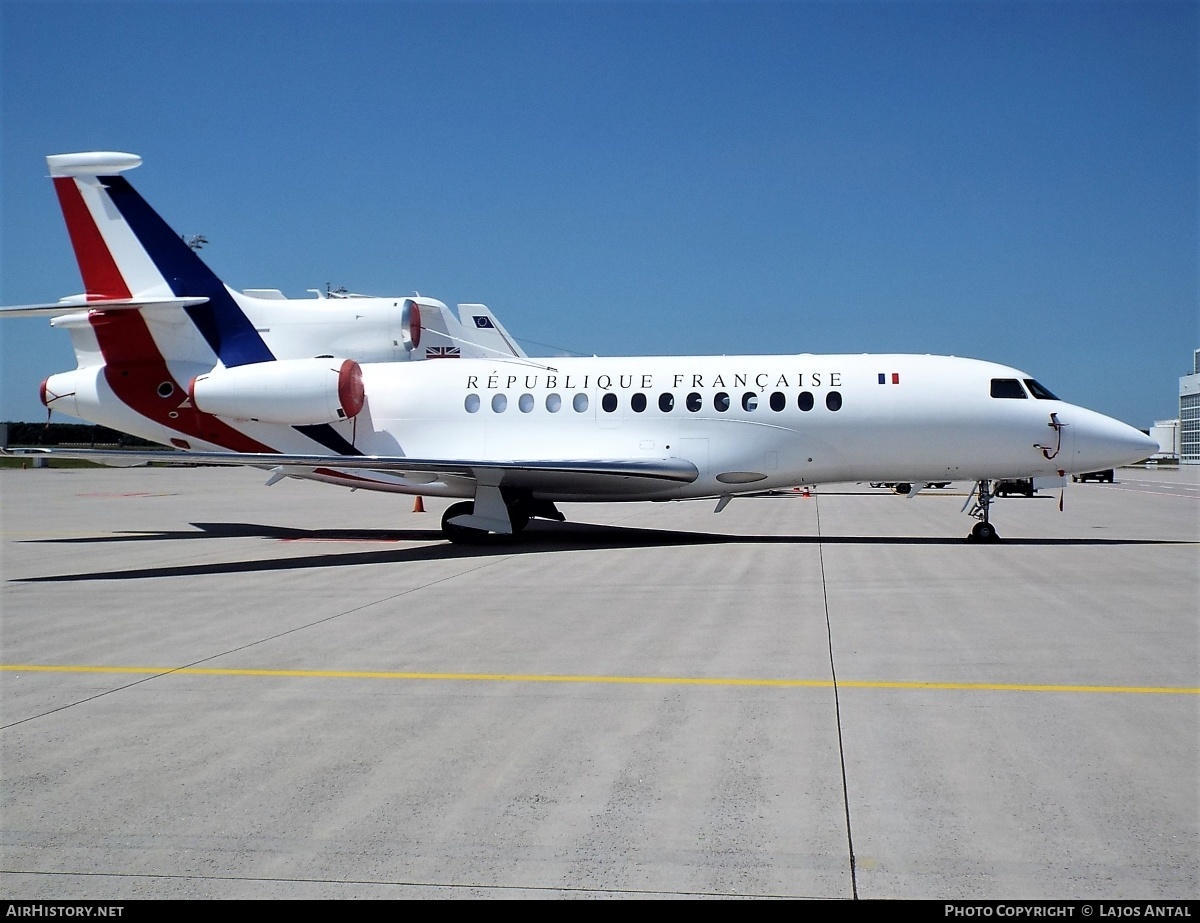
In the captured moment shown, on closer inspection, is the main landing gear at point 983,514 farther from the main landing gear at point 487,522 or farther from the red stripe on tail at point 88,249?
the red stripe on tail at point 88,249

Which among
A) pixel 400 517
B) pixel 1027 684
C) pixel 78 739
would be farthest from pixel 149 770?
pixel 400 517

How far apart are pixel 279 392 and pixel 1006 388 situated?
1300cm

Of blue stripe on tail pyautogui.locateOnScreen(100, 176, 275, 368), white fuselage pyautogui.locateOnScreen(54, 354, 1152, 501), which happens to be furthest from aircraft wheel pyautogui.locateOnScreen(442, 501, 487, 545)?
blue stripe on tail pyautogui.locateOnScreen(100, 176, 275, 368)

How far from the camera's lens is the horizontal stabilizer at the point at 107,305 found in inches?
628

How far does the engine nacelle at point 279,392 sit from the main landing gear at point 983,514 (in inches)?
461

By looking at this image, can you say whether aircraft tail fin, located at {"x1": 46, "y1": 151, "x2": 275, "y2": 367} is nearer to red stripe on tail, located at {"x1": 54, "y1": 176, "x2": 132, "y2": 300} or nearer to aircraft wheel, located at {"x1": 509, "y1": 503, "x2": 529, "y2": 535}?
red stripe on tail, located at {"x1": 54, "y1": 176, "x2": 132, "y2": 300}

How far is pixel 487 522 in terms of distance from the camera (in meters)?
17.3

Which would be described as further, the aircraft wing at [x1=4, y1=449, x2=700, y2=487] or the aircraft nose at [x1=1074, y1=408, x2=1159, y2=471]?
the aircraft nose at [x1=1074, y1=408, x2=1159, y2=471]

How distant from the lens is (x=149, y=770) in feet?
16.8

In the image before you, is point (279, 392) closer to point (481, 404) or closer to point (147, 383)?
point (147, 383)

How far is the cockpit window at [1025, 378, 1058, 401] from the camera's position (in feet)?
54.8

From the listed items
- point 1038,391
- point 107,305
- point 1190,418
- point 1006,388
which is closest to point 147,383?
point 107,305

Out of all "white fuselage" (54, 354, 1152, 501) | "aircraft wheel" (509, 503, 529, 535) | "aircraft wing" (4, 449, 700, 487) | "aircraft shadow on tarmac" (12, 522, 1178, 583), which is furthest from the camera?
"aircraft wheel" (509, 503, 529, 535)

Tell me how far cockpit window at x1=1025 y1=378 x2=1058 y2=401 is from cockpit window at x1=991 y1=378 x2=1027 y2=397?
17 cm
